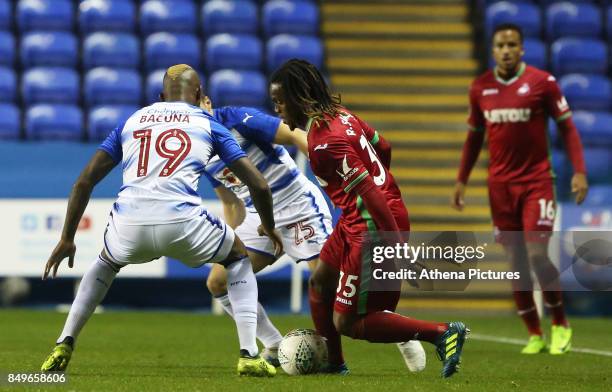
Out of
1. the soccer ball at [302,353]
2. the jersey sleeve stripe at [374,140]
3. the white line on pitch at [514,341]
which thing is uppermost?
the jersey sleeve stripe at [374,140]

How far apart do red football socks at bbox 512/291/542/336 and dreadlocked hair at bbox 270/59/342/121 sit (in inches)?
117

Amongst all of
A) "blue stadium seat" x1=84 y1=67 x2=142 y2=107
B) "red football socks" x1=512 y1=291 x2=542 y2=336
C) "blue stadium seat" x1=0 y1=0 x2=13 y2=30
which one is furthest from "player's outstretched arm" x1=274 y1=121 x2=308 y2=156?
"blue stadium seat" x1=0 y1=0 x2=13 y2=30

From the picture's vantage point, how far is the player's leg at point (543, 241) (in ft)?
25.1

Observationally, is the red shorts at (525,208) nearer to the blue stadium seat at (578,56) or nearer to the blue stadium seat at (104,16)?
the blue stadium seat at (578,56)

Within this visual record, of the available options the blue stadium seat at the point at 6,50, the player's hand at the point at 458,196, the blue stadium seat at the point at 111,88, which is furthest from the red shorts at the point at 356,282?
the blue stadium seat at the point at 6,50

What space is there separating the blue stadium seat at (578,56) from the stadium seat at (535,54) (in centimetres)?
13

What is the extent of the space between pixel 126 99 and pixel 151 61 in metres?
0.67

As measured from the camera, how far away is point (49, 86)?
12.9 metres

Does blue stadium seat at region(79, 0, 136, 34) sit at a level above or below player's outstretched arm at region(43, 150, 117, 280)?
below

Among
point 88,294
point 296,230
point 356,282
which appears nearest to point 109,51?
point 296,230

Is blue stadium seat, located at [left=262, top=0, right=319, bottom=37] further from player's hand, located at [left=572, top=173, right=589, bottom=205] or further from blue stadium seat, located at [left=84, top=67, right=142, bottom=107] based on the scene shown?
player's hand, located at [left=572, top=173, right=589, bottom=205]

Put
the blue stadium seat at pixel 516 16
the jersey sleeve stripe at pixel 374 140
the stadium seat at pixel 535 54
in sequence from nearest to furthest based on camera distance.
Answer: the jersey sleeve stripe at pixel 374 140, the stadium seat at pixel 535 54, the blue stadium seat at pixel 516 16

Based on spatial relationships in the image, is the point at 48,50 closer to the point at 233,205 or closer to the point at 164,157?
the point at 233,205

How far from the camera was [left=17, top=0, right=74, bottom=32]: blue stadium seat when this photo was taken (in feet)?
45.0
